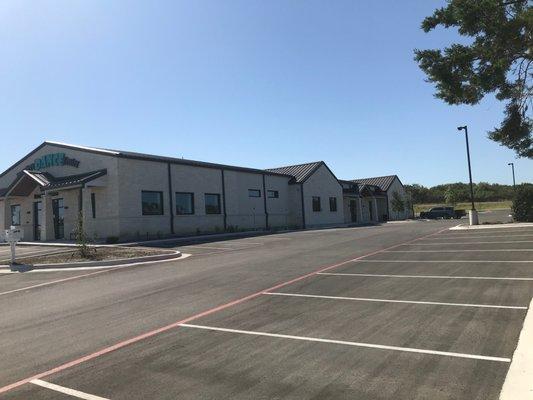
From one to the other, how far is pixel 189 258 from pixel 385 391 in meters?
13.7

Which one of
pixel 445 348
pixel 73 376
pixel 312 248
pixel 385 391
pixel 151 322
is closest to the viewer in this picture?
pixel 385 391

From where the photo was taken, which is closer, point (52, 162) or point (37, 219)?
point (52, 162)

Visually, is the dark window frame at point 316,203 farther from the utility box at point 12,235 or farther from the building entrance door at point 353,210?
the utility box at point 12,235

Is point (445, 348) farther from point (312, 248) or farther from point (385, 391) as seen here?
point (312, 248)

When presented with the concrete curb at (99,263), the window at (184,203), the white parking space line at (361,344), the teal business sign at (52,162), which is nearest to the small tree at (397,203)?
the window at (184,203)

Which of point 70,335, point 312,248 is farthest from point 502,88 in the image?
point 70,335

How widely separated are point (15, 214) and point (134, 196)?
39.7 ft

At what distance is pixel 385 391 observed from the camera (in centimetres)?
441

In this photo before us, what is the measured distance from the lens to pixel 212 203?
1310 inches

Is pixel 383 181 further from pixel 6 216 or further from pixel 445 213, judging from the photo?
pixel 6 216

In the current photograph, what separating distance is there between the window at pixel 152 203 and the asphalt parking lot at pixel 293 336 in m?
16.1

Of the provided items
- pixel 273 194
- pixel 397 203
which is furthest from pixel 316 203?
pixel 397 203

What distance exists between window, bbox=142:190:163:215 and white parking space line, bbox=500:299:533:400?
81.2ft

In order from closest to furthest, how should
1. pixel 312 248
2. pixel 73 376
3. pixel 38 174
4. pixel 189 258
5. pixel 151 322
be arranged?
1. pixel 73 376
2. pixel 151 322
3. pixel 189 258
4. pixel 312 248
5. pixel 38 174
